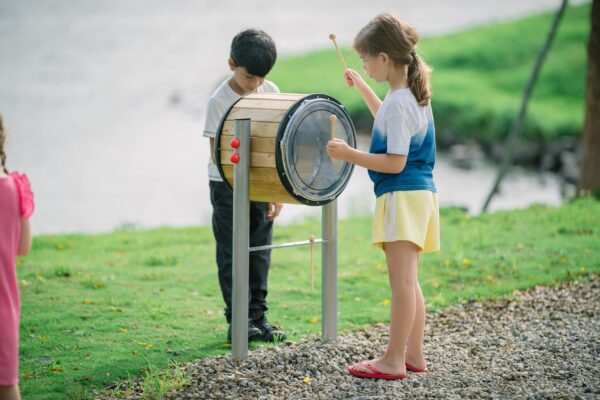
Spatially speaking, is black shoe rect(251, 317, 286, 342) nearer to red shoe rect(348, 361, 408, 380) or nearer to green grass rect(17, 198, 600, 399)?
green grass rect(17, 198, 600, 399)

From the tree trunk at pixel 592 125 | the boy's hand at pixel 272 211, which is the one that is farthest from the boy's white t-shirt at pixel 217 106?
the tree trunk at pixel 592 125

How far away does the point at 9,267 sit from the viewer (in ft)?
11.5

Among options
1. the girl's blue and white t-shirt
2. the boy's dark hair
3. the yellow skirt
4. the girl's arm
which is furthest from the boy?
the girl's arm

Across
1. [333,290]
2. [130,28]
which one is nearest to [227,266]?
[333,290]

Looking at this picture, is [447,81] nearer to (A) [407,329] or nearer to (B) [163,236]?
(B) [163,236]

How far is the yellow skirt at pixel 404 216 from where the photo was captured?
4398mm

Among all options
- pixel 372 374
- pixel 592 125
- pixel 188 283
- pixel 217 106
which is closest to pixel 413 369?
pixel 372 374

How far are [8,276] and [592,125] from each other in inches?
377

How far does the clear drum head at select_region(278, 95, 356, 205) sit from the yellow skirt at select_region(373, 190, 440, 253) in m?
0.45

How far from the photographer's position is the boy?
5.02 meters

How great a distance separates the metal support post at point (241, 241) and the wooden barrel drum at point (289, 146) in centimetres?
7

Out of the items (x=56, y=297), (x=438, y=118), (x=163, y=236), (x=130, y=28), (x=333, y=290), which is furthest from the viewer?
(x=130, y=28)

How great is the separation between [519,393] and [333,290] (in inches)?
54.8

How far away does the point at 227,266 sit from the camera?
532 centimetres
